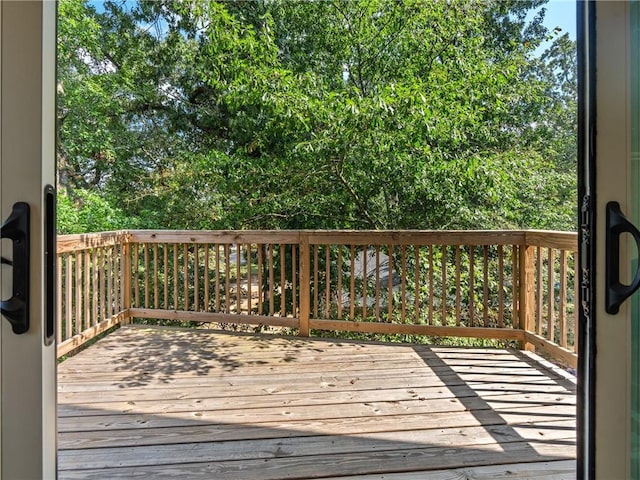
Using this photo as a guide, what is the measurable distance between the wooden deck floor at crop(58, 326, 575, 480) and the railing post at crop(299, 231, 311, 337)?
0.41 meters

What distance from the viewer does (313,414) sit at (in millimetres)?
1974

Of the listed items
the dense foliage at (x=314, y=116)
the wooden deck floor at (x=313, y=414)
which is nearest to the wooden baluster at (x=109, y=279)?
the wooden deck floor at (x=313, y=414)

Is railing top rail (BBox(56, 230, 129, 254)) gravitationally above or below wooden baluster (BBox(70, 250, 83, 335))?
above

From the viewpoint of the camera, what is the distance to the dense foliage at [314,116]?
4.21m

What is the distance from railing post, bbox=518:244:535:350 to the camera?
3010mm

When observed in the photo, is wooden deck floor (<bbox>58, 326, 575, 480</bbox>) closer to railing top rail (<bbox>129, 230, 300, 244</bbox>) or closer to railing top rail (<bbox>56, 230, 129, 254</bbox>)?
railing top rail (<bbox>56, 230, 129, 254</bbox>)

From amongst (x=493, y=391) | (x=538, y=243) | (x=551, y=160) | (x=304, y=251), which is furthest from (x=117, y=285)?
(x=551, y=160)

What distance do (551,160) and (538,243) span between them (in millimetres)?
3446

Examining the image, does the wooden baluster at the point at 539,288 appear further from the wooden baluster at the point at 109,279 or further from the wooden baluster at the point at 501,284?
the wooden baluster at the point at 109,279

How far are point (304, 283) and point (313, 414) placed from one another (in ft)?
5.12
